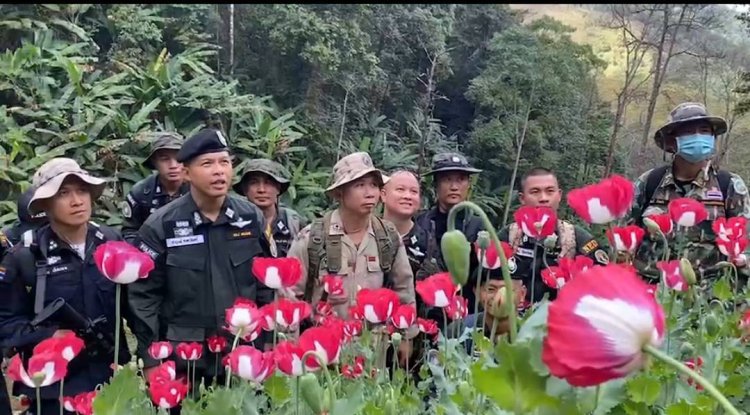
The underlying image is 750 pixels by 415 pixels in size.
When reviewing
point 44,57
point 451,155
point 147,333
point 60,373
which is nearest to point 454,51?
point 44,57

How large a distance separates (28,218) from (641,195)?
2668 mm

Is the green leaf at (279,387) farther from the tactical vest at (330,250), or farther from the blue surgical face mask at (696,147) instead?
the blue surgical face mask at (696,147)

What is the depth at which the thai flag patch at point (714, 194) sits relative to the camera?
290 centimetres

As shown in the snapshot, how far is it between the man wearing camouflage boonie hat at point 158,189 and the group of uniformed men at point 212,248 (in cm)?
94

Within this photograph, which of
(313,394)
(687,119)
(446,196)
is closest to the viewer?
(313,394)

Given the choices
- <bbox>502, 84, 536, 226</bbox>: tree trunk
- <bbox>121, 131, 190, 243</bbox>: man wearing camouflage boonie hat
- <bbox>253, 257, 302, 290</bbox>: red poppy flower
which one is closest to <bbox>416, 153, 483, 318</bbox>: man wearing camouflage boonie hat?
<bbox>121, 131, 190, 243</bbox>: man wearing camouflage boonie hat

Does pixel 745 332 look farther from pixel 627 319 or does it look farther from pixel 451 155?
pixel 451 155

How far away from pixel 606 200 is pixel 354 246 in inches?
68.2

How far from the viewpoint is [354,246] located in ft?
9.81

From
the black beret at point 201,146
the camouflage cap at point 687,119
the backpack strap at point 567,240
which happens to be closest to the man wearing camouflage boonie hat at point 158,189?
the black beret at point 201,146

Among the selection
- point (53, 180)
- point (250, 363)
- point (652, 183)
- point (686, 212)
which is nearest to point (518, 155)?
point (652, 183)

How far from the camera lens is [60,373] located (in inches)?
56.5

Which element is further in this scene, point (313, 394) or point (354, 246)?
point (354, 246)

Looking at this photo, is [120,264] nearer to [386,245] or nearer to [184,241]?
[184,241]
